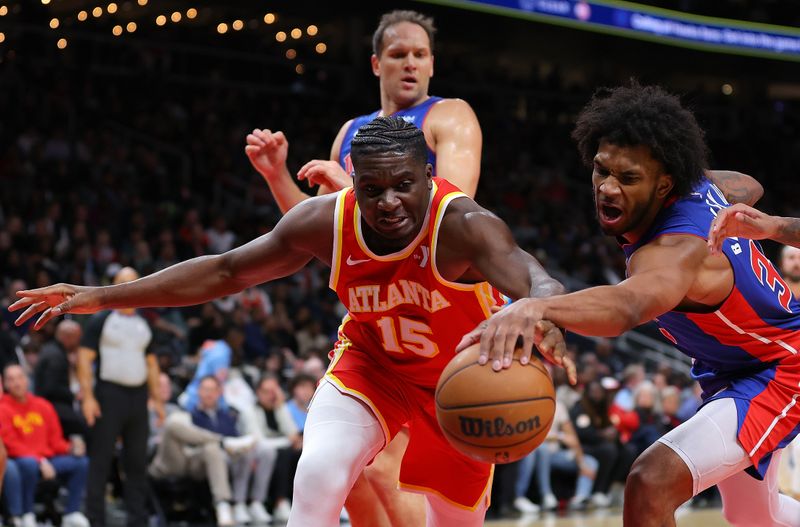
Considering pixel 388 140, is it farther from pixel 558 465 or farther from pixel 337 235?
pixel 558 465

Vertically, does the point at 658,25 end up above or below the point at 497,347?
above

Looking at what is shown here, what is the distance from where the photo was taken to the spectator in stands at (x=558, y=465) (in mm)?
10180

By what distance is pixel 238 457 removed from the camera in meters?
8.96

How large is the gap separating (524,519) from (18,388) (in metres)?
4.41

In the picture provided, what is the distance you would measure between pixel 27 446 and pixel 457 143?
4912mm

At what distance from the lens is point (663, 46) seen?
21344 mm

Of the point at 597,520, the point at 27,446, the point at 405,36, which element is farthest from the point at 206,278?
the point at 597,520

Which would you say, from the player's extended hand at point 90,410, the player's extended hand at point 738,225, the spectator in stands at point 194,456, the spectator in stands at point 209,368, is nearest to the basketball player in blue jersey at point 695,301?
the player's extended hand at point 738,225

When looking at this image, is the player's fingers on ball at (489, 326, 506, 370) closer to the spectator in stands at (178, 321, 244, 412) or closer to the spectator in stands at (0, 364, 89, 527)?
the spectator in stands at (0, 364, 89, 527)

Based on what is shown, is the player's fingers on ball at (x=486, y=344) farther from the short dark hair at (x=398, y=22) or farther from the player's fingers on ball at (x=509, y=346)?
the short dark hair at (x=398, y=22)

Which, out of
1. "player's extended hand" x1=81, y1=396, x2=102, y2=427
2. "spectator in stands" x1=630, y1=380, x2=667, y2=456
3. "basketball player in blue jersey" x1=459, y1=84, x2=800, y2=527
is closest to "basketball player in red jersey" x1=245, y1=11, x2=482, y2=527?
"basketball player in blue jersey" x1=459, y1=84, x2=800, y2=527

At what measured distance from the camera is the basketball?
10.2 ft

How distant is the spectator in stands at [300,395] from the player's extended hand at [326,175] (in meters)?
5.06

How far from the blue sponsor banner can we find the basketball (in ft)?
40.4
